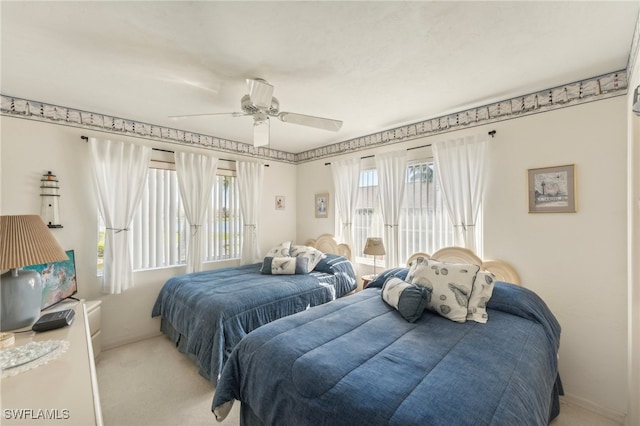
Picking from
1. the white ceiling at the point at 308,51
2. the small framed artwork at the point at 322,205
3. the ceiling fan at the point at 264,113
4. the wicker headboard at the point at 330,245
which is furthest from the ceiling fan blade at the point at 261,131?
the wicker headboard at the point at 330,245

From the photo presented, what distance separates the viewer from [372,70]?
6.59 feet

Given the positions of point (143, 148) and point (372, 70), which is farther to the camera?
point (143, 148)

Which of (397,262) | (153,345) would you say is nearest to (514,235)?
(397,262)

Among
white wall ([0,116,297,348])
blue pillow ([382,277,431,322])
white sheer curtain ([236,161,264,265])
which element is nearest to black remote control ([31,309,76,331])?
white wall ([0,116,297,348])

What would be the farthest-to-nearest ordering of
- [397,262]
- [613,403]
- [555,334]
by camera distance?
[397,262]
[613,403]
[555,334]

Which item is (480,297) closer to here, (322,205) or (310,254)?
(310,254)

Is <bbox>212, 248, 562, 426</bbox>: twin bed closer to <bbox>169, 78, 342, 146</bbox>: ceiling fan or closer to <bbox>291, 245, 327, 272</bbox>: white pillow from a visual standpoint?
<bbox>291, 245, 327, 272</bbox>: white pillow

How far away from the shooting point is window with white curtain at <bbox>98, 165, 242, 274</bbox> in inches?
129

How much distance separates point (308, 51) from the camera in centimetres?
177

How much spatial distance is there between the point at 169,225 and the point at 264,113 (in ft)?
7.19

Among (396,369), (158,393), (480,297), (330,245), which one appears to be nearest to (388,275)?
(480,297)

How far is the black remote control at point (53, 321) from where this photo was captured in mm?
1451

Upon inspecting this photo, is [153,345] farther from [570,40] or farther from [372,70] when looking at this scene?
[570,40]

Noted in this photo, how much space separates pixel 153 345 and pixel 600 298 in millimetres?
4376
